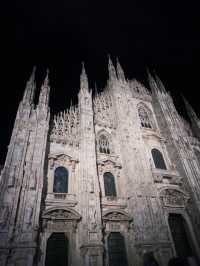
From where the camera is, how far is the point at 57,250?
11281 mm

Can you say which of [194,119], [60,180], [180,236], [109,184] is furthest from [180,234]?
[194,119]

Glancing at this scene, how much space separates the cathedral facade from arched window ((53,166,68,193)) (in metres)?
0.07

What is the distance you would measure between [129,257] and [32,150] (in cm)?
913

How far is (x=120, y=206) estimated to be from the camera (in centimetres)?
1408

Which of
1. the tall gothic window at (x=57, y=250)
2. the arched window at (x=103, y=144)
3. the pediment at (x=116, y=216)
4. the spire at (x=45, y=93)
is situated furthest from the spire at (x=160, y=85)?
the tall gothic window at (x=57, y=250)

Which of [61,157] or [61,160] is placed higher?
[61,157]

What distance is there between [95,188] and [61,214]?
271 centimetres

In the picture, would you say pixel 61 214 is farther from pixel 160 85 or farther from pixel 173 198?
pixel 160 85

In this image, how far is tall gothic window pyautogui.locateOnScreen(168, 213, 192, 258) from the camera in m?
13.9

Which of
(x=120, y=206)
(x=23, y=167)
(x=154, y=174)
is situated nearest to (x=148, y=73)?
(x=154, y=174)

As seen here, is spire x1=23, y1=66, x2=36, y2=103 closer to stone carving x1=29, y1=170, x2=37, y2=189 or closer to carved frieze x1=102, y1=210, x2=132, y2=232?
stone carving x1=29, y1=170, x2=37, y2=189

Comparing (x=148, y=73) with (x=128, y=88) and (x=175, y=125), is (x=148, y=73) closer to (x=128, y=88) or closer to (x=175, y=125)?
(x=128, y=88)

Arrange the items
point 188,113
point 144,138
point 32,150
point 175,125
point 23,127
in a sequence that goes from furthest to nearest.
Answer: point 188,113
point 175,125
point 144,138
point 23,127
point 32,150

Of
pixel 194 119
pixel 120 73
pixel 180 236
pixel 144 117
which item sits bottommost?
pixel 180 236
